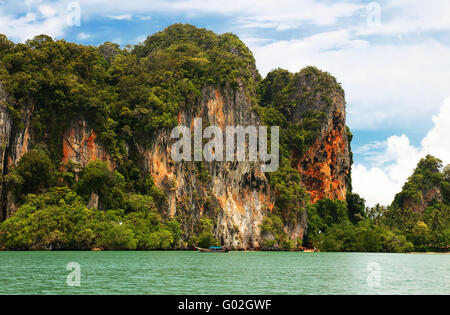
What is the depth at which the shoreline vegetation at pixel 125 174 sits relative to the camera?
47.8m

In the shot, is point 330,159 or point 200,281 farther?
point 330,159

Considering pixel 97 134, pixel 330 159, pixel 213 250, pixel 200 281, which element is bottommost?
pixel 213 250

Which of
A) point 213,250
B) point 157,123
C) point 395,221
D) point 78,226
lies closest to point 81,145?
point 157,123

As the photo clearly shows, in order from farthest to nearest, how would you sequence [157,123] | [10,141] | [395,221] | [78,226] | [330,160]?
[330,160] < [395,221] < [157,123] < [10,141] < [78,226]

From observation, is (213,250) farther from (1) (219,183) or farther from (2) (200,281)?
(2) (200,281)

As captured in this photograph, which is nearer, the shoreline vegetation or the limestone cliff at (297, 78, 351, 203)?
the shoreline vegetation

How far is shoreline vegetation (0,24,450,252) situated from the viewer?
47.8m

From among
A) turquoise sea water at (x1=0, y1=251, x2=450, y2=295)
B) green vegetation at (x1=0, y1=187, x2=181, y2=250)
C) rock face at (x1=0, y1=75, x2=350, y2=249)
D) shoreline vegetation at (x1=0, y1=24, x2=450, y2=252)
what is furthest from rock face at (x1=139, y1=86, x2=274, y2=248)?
turquoise sea water at (x1=0, y1=251, x2=450, y2=295)

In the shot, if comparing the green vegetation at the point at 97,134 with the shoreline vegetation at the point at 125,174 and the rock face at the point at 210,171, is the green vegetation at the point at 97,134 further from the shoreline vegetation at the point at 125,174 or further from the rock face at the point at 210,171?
the rock face at the point at 210,171

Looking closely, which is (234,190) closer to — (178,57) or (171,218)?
(171,218)

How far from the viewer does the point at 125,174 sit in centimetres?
5791

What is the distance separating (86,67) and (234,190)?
963 inches

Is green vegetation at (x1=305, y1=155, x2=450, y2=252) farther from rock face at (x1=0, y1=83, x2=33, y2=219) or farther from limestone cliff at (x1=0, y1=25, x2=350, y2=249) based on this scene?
rock face at (x1=0, y1=83, x2=33, y2=219)
